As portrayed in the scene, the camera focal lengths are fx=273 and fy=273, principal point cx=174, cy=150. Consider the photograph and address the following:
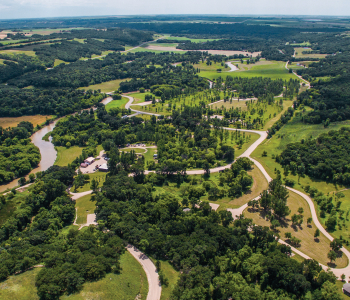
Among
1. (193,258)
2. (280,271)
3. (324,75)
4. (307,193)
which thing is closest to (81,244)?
(193,258)

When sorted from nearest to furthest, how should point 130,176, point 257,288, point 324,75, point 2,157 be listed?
1. point 257,288
2. point 130,176
3. point 2,157
4. point 324,75

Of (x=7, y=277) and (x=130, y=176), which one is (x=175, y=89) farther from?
(x=7, y=277)

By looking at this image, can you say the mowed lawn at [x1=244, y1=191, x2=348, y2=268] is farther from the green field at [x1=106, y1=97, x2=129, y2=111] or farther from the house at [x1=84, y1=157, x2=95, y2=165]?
the green field at [x1=106, y1=97, x2=129, y2=111]

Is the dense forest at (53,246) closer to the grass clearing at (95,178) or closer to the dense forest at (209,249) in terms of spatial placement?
the dense forest at (209,249)

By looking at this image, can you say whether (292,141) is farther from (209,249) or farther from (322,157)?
(209,249)

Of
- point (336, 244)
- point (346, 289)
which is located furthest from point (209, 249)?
point (336, 244)

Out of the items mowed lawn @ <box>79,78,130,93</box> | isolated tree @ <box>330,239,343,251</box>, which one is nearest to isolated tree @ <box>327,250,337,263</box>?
isolated tree @ <box>330,239,343,251</box>
